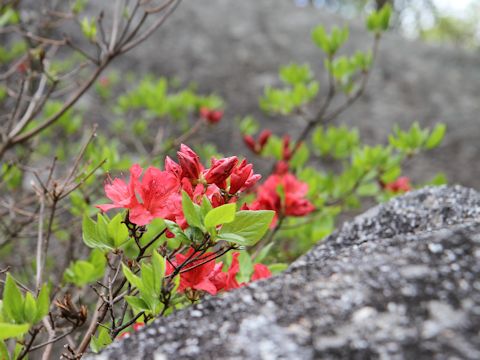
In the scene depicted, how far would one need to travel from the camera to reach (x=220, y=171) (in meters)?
1.03

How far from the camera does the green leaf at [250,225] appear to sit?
94cm

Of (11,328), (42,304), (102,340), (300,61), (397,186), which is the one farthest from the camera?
(300,61)

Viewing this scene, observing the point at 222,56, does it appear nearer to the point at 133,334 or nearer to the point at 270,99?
the point at 270,99

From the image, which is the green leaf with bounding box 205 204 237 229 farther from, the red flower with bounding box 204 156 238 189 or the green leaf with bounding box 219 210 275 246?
the red flower with bounding box 204 156 238 189

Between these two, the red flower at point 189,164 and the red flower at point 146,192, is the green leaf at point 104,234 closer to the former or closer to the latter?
the red flower at point 146,192

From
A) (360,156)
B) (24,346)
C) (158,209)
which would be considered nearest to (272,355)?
(158,209)

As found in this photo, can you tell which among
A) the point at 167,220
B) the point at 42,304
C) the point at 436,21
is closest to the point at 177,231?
the point at 167,220

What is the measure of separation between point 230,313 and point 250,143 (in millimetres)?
1878

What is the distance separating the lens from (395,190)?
7.97ft

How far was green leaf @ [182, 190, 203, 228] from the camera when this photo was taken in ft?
2.94

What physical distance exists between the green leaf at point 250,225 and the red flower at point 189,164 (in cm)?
16

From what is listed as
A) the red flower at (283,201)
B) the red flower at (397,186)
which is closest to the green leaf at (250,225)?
the red flower at (283,201)

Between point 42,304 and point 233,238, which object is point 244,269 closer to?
point 233,238

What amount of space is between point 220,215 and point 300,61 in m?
5.88
